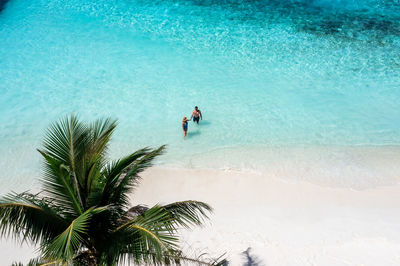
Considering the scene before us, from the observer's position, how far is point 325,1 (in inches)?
895

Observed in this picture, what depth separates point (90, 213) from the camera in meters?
5.14

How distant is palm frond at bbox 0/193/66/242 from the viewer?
501 cm

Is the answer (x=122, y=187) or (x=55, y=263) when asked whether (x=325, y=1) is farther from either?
(x=55, y=263)

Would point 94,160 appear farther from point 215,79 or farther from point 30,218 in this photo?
point 215,79

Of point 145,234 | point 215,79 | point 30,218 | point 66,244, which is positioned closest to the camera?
point 66,244

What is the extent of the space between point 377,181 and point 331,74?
265 inches

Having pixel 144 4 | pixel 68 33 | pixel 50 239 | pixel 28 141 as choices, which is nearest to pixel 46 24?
pixel 68 33

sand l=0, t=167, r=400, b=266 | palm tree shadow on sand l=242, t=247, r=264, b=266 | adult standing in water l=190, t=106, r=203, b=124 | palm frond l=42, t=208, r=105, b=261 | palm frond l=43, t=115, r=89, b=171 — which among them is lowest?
→ palm tree shadow on sand l=242, t=247, r=264, b=266

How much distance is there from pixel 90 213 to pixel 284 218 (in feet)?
20.0

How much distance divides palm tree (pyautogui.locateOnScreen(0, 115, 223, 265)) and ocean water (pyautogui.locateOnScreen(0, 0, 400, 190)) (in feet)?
20.2

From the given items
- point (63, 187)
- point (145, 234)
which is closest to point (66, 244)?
point (145, 234)

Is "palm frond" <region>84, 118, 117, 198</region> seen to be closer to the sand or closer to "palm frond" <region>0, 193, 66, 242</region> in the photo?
"palm frond" <region>0, 193, 66, 242</region>

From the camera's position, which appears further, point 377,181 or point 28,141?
point 28,141

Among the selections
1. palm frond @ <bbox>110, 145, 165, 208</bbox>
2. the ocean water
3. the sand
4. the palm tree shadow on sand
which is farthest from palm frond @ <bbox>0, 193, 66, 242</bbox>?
the ocean water
